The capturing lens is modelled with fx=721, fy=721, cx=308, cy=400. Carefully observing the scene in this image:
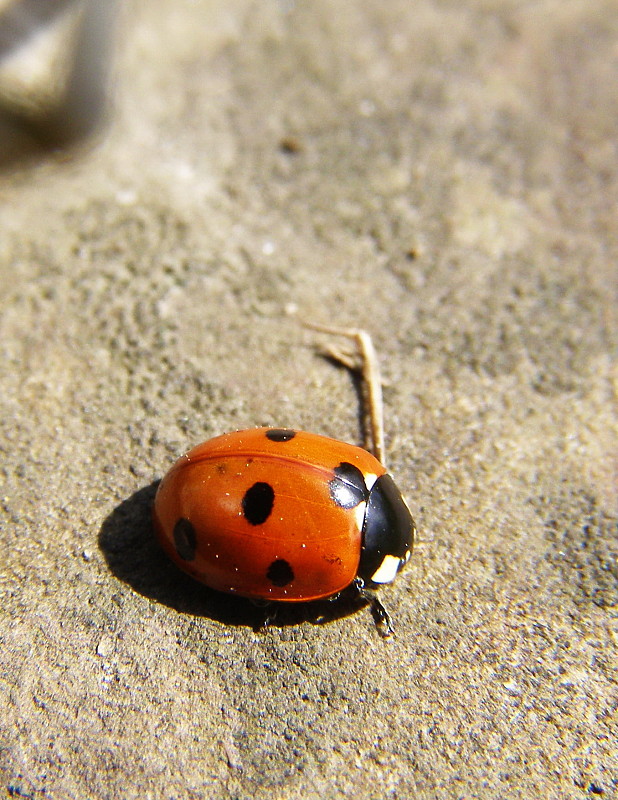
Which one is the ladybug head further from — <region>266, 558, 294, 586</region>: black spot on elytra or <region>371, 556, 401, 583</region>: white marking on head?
<region>266, 558, 294, 586</region>: black spot on elytra

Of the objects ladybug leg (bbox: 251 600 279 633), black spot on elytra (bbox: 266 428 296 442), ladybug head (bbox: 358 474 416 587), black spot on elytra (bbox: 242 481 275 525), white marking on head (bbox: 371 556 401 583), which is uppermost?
black spot on elytra (bbox: 266 428 296 442)

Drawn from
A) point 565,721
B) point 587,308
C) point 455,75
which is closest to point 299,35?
point 455,75

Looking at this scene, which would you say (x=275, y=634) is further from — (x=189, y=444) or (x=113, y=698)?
(x=189, y=444)

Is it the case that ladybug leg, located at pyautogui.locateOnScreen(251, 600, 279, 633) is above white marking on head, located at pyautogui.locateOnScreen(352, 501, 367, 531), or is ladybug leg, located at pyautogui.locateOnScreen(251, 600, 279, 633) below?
below

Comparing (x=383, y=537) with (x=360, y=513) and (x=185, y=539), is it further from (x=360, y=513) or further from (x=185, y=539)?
(x=185, y=539)

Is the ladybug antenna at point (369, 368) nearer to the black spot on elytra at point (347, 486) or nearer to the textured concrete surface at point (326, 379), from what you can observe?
the textured concrete surface at point (326, 379)

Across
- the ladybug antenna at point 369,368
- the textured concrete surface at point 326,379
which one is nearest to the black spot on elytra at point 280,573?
the textured concrete surface at point 326,379

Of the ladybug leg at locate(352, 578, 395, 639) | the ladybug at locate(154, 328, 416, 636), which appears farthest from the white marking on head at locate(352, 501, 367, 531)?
the ladybug leg at locate(352, 578, 395, 639)
